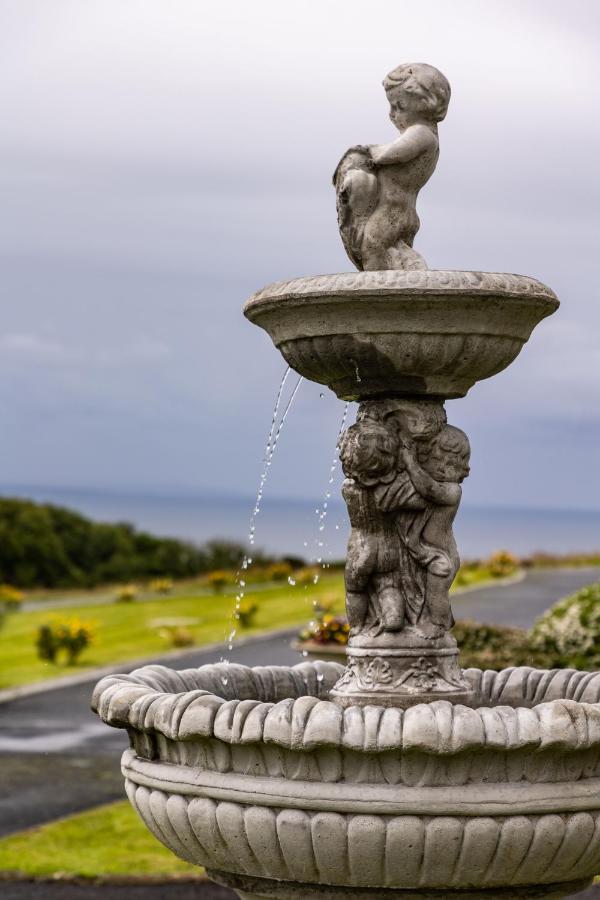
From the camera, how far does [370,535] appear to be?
6281 mm

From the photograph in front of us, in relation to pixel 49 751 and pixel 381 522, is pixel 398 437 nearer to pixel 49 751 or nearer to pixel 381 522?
pixel 381 522

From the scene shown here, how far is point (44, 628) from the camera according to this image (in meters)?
18.9

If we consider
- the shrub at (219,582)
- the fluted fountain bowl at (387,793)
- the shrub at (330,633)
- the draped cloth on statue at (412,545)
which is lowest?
the fluted fountain bowl at (387,793)

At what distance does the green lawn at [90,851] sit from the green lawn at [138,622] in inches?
269

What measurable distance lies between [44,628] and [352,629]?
43.0 ft

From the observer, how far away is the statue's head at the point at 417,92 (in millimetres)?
6551

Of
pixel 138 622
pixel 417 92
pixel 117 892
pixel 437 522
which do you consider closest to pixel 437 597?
pixel 437 522

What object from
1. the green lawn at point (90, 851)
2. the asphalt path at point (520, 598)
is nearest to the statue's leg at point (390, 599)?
the green lawn at point (90, 851)

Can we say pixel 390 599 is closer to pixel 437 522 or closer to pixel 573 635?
pixel 437 522

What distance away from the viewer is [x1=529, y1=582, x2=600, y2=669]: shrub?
1412 centimetres

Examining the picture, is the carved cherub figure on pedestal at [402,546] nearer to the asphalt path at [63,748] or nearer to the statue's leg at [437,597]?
the statue's leg at [437,597]

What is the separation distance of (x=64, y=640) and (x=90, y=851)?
8.61m

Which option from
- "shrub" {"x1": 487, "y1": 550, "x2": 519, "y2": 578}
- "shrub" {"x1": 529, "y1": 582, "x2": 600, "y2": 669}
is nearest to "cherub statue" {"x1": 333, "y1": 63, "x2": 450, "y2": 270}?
"shrub" {"x1": 529, "y1": 582, "x2": 600, "y2": 669}

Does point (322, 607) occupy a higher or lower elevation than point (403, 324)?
lower
